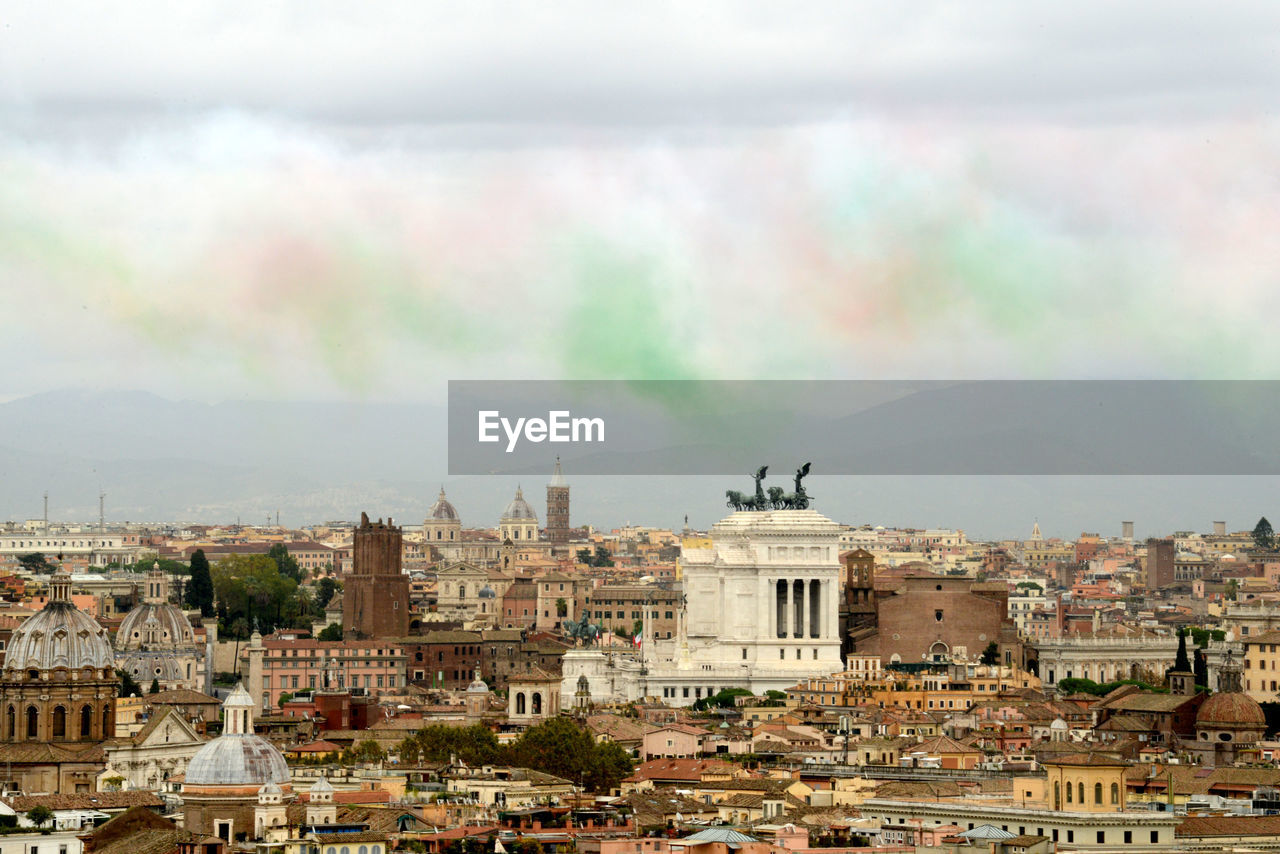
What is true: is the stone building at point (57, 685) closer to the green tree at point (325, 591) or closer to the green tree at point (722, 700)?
the green tree at point (722, 700)

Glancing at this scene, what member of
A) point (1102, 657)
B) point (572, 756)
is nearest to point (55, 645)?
point (572, 756)

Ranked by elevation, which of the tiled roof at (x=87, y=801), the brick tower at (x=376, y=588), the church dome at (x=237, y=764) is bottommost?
the tiled roof at (x=87, y=801)

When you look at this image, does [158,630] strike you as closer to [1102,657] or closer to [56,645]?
[56,645]

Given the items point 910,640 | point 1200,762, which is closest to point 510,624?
point 910,640

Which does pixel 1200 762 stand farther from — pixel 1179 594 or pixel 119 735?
pixel 1179 594

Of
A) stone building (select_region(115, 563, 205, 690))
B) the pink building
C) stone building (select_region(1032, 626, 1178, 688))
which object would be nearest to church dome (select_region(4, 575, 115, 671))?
stone building (select_region(115, 563, 205, 690))

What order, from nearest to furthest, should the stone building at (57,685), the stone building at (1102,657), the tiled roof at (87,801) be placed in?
the tiled roof at (87,801) → the stone building at (57,685) → the stone building at (1102,657)

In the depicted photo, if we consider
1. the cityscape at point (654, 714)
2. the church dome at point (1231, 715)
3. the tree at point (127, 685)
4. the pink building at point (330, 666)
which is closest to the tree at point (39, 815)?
the cityscape at point (654, 714)
